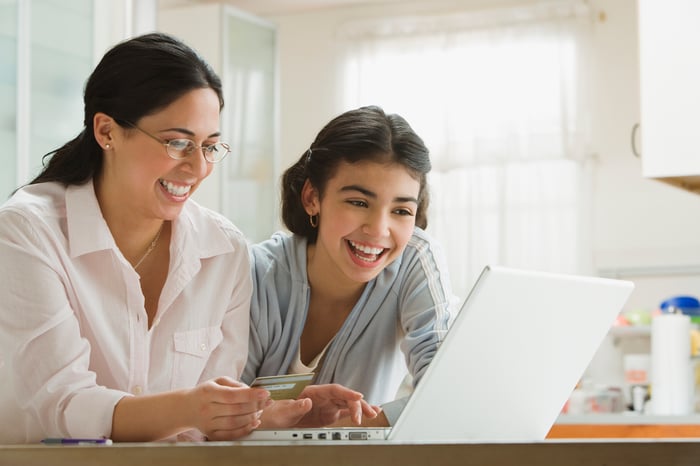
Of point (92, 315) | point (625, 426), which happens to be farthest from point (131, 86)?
point (625, 426)

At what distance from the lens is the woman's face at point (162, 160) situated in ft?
5.00

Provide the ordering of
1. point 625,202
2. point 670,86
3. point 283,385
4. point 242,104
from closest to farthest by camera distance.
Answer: point 283,385 < point 670,86 < point 625,202 < point 242,104

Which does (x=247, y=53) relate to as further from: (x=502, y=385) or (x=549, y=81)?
(x=502, y=385)

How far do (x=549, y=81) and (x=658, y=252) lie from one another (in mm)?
959

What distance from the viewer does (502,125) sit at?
471 cm

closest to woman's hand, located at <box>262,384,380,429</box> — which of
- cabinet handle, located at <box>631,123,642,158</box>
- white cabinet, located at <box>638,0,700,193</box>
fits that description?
white cabinet, located at <box>638,0,700,193</box>

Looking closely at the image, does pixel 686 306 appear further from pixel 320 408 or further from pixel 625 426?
pixel 320 408

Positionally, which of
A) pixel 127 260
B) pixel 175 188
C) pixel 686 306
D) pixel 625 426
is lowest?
pixel 625 426

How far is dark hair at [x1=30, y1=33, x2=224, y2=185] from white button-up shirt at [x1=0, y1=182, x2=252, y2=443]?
7cm

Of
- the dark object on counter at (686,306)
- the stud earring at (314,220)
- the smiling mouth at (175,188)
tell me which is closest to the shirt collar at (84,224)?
the smiling mouth at (175,188)

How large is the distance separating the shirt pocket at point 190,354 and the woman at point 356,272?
0.56 ft

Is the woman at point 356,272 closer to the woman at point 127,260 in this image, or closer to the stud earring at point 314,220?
the stud earring at point 314,220

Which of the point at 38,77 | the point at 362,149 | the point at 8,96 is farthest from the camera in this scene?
the point at 38,77

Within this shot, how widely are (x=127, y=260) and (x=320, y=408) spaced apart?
472mm
